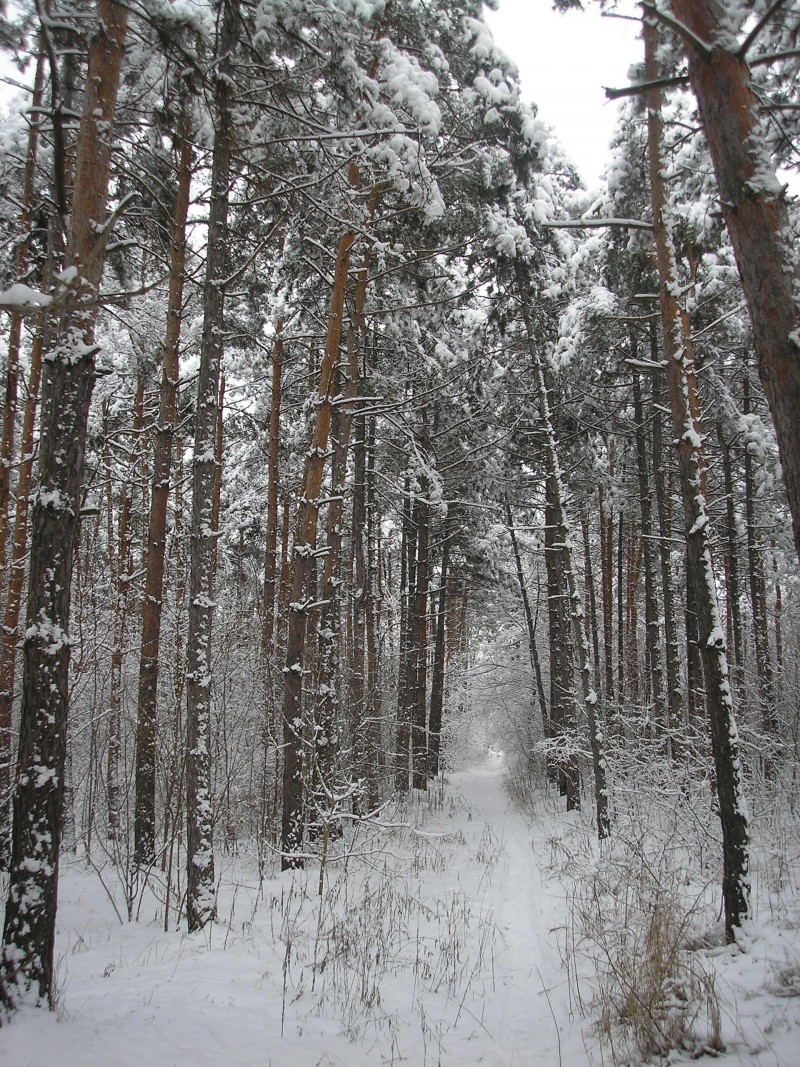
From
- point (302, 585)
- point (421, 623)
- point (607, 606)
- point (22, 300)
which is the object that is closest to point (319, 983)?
point (302, 585)

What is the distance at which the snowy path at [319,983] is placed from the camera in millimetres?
3926

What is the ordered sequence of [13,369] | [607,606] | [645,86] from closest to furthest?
[645,86]
[13,369]
[607,606]

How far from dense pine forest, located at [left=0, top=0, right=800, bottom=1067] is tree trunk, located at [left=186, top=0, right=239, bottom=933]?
1.7 inches

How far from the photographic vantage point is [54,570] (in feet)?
14.3

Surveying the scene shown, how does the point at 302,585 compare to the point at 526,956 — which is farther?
the point at 302,585

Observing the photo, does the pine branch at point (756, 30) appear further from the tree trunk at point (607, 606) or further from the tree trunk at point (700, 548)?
the tree trunk at point (607, 606)

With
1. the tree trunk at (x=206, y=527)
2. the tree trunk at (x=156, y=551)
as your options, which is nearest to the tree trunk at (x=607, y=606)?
the tree trunk at (x=156, y=551)

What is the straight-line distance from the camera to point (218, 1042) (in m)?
3.98

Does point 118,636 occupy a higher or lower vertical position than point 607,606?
lower

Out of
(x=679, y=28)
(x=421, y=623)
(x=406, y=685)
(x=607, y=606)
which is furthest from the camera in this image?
(x=607, y=606)

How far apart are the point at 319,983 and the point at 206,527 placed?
15.2 feet

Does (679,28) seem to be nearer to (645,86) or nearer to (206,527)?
(645,86)

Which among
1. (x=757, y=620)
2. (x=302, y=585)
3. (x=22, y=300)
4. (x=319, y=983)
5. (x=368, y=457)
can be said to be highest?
(x=368, y=457)

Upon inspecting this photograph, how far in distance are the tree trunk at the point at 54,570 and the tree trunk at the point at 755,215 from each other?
431 cm
